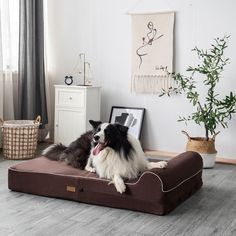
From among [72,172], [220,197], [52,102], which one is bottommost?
[220,197]

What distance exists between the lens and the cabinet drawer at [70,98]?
513 cm

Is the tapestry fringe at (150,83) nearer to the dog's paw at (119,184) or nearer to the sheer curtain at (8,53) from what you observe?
the sheer curtain at (8,53)

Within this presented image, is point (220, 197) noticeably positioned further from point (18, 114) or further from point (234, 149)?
point (18, 114)

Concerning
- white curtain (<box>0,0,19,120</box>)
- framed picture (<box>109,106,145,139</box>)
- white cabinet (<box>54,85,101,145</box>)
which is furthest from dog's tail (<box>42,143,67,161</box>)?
framed picture (<box>109,106,145,139</box>)

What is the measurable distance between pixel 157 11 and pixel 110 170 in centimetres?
265

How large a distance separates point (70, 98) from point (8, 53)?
37.3 inches

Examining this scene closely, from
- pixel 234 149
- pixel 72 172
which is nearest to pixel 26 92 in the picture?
pixel 72 172

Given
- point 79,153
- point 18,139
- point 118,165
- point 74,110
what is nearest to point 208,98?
point 74,110

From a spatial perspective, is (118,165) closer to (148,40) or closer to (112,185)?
(112,185)

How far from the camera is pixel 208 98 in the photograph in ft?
15.0

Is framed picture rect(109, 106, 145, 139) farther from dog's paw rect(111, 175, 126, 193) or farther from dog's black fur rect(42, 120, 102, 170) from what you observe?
dog's paw rect(111, 175, 126, 193)

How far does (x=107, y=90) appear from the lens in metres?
5.51

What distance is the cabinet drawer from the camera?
5.13m

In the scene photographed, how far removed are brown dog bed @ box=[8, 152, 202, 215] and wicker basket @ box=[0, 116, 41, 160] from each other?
1.12 metres
